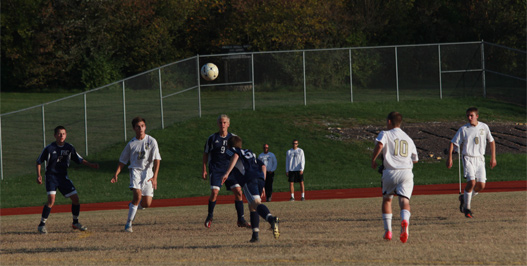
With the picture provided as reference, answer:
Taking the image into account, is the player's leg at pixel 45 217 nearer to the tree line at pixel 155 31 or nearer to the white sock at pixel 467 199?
the white sock at pixel 467 199

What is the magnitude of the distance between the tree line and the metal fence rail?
33.3ft

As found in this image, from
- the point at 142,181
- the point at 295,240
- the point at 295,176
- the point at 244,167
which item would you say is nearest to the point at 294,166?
the point at 295,176

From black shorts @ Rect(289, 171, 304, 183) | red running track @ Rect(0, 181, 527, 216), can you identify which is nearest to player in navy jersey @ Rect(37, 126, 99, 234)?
red running track @ Rect(0, 181, 527, 216)

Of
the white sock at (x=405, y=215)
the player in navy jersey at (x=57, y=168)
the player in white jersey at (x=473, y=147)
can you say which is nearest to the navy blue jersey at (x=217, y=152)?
the player in navy jersey at (x=57, y=168)

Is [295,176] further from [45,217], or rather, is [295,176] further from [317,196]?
[45,217]

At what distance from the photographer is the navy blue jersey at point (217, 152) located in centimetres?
1234

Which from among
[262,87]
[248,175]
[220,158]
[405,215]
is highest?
[262,87]

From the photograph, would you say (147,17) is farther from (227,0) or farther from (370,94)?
(370,94)

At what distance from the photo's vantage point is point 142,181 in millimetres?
12680

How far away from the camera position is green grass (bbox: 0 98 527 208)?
2381 centimetres

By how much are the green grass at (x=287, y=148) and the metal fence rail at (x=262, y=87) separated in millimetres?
573

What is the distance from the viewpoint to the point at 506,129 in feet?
100

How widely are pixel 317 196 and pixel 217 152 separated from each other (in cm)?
884

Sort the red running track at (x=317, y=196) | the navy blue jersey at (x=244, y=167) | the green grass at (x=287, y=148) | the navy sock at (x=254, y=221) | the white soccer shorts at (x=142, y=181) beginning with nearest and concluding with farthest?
the navy sock at (x=254, y=221) → the navy blue jersey at (x=244, y=167) → the white soccer shorts at (x=142, y=181) → the red running track at (x=317, y=196) → the green grass at (x=287, y=148)
